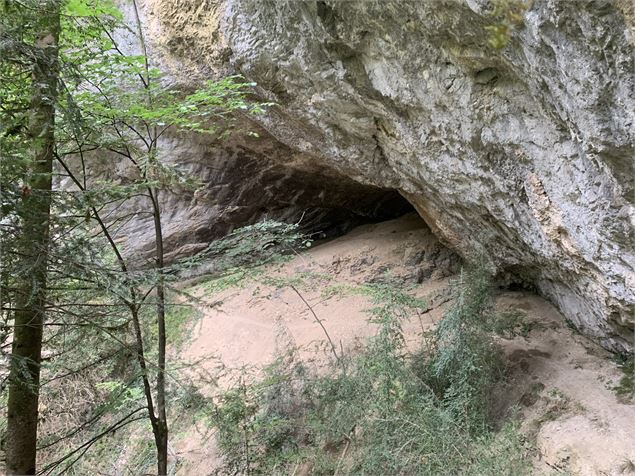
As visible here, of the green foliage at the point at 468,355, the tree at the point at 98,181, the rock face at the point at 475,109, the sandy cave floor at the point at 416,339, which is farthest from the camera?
the green foliage at the point at 468,355

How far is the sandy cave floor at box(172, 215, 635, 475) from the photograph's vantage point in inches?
157

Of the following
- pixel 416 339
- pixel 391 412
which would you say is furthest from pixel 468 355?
pixel 416 339

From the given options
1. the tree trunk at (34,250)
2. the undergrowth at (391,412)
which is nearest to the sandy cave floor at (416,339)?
the undergrowth at (391,412)

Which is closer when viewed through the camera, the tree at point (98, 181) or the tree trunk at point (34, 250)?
the tree trunk at point (34, 250)

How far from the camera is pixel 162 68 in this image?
6988 mm

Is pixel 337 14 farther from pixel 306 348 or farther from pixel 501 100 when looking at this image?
pixel 306 348

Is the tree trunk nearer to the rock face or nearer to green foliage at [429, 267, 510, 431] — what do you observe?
the rock face

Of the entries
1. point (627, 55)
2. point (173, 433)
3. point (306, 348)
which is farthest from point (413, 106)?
point (173, 433)

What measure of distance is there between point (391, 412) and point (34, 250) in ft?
9.91

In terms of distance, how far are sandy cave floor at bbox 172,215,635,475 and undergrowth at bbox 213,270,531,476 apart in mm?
343

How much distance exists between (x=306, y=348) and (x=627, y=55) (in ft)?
16.7

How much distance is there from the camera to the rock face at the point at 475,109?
2.81 m

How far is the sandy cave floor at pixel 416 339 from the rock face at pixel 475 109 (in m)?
0.42

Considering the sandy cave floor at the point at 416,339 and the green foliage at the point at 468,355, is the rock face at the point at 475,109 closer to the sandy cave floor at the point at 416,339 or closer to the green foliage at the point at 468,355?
the sandy cave floor at the point at 416,339
